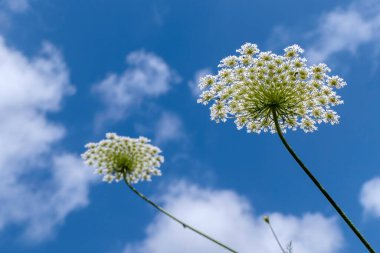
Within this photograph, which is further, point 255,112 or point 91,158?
point 255,112

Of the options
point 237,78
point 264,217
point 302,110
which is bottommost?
point 264,217

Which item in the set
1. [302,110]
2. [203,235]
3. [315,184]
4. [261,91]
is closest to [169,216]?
[203,235]

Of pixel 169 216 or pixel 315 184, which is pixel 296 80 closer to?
pixel 315 184

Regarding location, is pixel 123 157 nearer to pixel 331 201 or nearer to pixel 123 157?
pixel 123 157

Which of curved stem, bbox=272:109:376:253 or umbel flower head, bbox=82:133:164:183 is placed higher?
umbel flower head, bbox=82:133:164:183

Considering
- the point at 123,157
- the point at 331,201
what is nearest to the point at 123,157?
the point at 123,157

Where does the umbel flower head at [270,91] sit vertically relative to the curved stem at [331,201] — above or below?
above

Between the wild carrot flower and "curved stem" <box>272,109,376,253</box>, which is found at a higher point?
the wild carrot flower

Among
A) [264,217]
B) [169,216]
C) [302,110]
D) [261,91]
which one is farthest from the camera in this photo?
[302,110]
